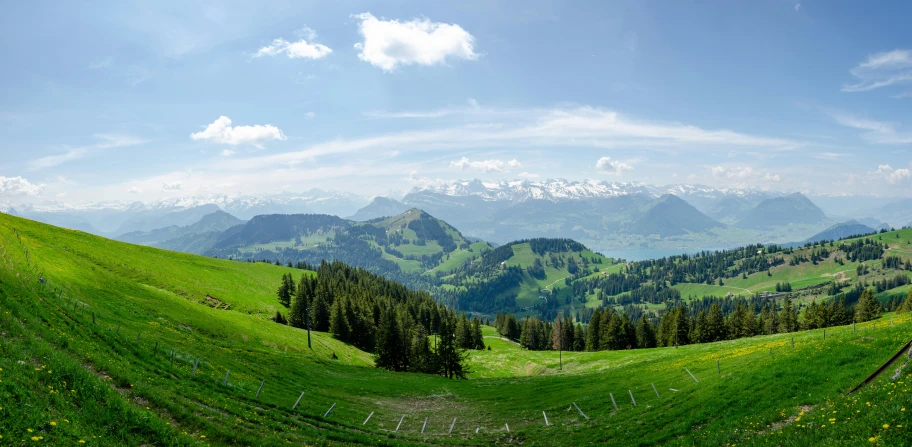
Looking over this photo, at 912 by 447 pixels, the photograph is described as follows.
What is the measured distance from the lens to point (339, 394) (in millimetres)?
43656

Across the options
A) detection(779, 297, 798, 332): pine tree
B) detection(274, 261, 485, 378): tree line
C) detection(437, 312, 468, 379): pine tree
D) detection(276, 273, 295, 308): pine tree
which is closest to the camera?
detection(437, 312, 468, 379): pine tree

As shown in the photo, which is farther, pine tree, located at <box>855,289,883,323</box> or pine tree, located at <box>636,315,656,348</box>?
pine tree, located at <box>636,315,656,348</box>

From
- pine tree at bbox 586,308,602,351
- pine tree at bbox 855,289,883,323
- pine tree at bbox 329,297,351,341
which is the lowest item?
→ pine tree at bbox 586,308,602,351

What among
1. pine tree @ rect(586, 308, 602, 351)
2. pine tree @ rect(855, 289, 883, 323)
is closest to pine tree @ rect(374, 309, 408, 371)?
pine tree @ rect(586, 308, 602, 351)

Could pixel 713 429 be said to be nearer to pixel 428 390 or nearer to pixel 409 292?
pixel 428 390

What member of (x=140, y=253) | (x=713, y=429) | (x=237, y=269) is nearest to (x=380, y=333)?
(x=713, y=429)

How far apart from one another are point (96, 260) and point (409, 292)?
113553 millimetres

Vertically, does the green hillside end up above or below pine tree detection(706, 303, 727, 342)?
above

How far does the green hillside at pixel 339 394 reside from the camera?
14.1 metres

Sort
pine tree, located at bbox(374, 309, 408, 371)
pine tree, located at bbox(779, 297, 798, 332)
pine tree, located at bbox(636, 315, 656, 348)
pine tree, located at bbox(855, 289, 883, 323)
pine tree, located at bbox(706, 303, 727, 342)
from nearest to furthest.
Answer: pine tree, located at bbox(374, 309, 408, 371) < pine tree, located at bbox(706, 303, 727, 342) < pine tree, located at bbox(779, 297, 798, 332) < pine tree, located at bbox(855, 289, 883, 323) < pine tree, located at bbox(636, 315, 656, 348)

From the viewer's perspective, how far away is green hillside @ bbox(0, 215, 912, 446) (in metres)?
14.1

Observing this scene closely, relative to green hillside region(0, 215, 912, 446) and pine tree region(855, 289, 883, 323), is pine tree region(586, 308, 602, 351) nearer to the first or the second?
green hillside region(0, 215, 912, 446)

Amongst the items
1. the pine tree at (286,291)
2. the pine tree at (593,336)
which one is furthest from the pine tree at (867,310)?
the pine tree at (286,291)

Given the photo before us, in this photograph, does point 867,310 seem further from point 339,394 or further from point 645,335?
point 339,394
